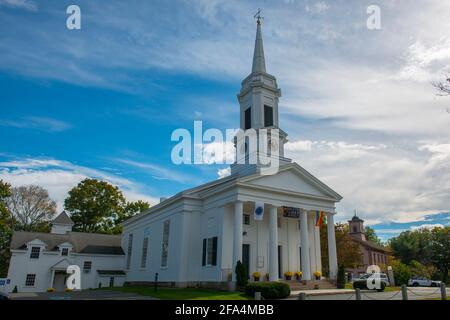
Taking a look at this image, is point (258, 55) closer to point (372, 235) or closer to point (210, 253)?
point (210, 253)

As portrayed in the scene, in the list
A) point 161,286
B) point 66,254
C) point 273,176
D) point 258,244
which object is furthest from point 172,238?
point 66,254

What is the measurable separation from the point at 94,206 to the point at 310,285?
42828 mm

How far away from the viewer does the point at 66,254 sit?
4503cm

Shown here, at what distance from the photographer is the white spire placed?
36625 mm

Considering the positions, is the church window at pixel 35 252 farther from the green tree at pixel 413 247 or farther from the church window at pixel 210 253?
the green tree at pixel 413 247

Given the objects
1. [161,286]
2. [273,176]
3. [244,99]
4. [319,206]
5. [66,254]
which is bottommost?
[161,286]

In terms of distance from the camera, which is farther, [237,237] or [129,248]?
[129,248]

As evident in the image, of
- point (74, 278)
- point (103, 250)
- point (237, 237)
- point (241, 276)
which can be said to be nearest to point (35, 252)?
point (74, 278)

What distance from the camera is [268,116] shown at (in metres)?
34.7

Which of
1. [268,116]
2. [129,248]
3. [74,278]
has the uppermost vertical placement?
[268,116]
